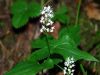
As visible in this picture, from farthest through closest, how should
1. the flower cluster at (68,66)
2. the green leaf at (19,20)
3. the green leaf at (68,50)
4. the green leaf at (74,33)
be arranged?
the green leaf at (19,20) → the green leaf at (74,33) → the green leaf at (68,50) → the flower cluster at (68,66)

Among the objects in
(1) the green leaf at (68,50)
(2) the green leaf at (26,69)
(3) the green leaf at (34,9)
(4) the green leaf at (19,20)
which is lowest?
(2) the green leaf at (26,69)

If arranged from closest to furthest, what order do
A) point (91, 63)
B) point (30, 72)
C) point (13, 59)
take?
1. point (30, 72)
2. point (91, 63)
3. point (13, 59)

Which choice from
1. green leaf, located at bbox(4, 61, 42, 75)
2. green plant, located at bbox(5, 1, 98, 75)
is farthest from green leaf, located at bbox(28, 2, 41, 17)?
green leaf, located at bbox(4, 61, 42, 75)

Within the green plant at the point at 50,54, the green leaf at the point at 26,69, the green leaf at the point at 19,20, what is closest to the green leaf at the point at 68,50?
the green plant at the point at 50,54

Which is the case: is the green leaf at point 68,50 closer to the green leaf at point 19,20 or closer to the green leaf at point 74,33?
the green leaf at point 74,33

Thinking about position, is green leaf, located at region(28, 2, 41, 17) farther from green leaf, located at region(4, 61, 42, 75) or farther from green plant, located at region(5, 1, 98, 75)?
green leaf, located at region(4, 61, 42, 75)

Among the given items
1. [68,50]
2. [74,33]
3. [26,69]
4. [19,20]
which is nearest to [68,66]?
[68,50]

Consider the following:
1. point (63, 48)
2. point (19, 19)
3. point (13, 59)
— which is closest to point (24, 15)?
point (19, 19)

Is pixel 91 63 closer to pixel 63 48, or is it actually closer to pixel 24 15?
pixel 63 48
